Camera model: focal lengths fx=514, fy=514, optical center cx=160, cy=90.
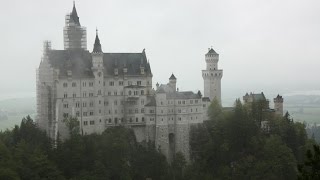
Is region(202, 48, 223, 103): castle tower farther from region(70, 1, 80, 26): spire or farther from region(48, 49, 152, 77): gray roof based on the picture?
region(70, 1, 80, 26): spire

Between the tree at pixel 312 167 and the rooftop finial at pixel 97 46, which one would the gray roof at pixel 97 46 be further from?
the tree at pixel 312 167

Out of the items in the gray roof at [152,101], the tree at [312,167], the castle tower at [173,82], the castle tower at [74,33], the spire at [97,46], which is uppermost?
the castle tower at [74,33]

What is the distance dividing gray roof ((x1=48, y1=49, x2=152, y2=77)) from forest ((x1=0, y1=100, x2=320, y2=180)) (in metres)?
8.12

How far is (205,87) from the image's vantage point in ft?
312

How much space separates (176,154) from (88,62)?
19633 mm

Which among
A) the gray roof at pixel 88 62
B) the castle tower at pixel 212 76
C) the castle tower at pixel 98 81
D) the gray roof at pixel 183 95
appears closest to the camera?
the gray roof at pixel 88 62

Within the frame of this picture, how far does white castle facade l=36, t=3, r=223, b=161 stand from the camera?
252 feet

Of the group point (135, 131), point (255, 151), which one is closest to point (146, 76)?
point (135, 131)

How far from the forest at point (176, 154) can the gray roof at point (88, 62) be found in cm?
812

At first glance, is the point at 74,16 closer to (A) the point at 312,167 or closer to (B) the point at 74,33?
(B) the point at 74,33

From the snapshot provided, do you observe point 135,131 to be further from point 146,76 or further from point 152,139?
point 146,76

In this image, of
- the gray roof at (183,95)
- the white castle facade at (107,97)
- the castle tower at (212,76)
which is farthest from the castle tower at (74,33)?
the castle tower at (212,76)

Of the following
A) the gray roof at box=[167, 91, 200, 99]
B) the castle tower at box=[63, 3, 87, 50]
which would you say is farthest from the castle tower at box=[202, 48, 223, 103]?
the castle tower at box=[63, 3, 87, 50]

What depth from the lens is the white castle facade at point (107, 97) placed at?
76750 millimetres
